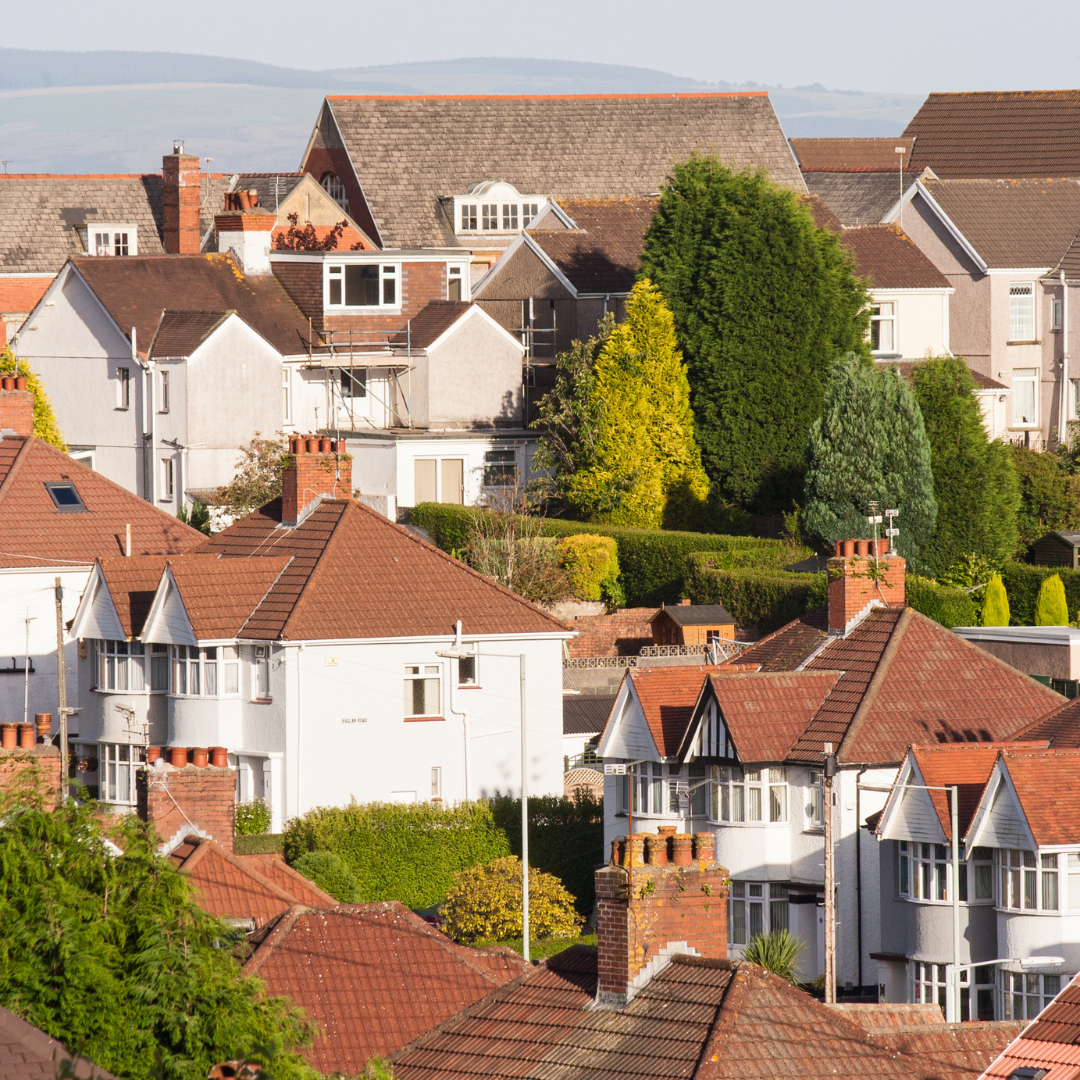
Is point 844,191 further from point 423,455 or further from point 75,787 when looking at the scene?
point 75,787

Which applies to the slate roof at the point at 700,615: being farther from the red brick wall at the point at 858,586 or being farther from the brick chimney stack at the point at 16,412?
the brick chimney stack at the point at 16,412

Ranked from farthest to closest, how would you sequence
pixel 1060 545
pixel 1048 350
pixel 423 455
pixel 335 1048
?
pixel 1048 350 → pixel 423 455 → pixel 1060 545 → pixel 335 1048

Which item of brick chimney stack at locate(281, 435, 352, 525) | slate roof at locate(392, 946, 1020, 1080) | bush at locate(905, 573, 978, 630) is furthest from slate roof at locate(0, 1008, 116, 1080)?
bush at locate(905, 573, 978, 630)

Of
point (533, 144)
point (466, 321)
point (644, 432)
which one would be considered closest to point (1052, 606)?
point (644, 432)

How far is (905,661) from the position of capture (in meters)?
43.4

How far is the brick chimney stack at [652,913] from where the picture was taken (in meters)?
21.4

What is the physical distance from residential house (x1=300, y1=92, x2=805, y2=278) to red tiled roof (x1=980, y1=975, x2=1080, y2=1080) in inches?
2357

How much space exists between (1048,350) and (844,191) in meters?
13.5

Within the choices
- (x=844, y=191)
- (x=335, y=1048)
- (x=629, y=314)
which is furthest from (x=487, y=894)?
(x=844, y=191)

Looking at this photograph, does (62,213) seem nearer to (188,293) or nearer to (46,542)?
(188,293)

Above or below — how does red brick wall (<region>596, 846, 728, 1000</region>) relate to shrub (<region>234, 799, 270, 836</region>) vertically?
above

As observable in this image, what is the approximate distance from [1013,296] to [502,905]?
3597cm

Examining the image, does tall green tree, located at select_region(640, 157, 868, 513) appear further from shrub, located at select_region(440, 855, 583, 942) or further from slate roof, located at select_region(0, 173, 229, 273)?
slate roof, located at select_region(0, 173, 229, 273)

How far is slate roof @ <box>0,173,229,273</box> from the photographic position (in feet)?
274
